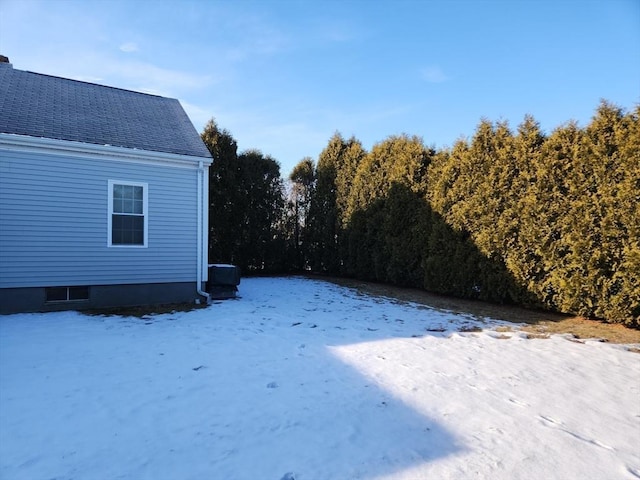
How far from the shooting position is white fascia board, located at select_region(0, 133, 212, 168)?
696cm

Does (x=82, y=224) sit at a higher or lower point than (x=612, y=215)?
lower

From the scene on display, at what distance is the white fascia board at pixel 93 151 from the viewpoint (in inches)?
274

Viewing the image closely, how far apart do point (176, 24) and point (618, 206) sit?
898cm

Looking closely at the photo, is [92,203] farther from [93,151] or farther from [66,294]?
[66,294]

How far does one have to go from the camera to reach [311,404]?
330 cm

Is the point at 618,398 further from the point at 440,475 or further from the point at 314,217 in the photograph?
the point at 314,217

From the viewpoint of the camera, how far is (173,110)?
34.1 ft

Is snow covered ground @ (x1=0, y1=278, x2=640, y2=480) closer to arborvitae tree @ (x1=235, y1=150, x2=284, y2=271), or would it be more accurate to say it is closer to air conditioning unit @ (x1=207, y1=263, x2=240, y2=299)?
air conditioning unit @ (x1=207, y1=263, x2=240, y2=299)

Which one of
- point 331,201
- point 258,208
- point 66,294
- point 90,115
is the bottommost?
point 66,294

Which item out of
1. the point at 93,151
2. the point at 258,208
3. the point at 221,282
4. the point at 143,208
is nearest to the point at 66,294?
the point at 143,208

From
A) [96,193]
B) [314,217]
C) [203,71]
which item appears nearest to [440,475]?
[96,193]

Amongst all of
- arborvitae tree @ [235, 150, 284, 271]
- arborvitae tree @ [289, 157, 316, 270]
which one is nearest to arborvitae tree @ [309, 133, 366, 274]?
arborvitae tree @ [289, 157, 316, 270]

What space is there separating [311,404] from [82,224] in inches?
257

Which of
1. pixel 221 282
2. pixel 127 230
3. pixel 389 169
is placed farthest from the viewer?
pixel 389 169
